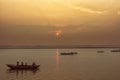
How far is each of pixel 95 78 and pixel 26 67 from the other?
2581cm

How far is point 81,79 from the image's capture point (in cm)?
4741

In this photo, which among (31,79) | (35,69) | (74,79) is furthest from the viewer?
(35,69)

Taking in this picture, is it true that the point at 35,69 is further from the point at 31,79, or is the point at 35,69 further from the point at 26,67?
the point at 31,79

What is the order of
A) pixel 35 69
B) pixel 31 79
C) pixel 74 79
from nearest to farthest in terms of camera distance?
pixel 74 79, pixel 31 79, pixel 35 69

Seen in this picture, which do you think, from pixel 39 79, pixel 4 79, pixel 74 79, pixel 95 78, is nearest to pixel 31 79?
pixel 39 79

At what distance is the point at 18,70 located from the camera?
6900 centimetres

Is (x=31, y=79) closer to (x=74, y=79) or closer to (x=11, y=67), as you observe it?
(x=74, y=79)

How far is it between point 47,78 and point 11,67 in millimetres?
22543

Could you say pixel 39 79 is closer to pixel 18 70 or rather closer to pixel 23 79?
pixel 23 79

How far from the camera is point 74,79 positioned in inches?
1850

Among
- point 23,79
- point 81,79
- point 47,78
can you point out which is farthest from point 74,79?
point 23,79

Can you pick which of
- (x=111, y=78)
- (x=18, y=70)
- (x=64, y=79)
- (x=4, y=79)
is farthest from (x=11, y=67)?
(x=111, y=78)

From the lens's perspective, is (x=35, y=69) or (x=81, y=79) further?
(x=35, y=69)

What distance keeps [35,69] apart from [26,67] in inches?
117
